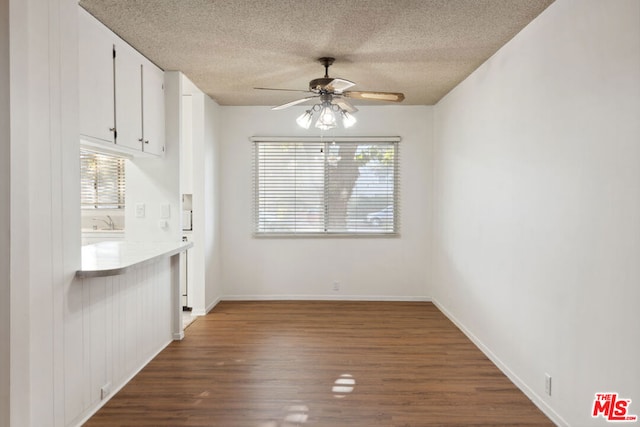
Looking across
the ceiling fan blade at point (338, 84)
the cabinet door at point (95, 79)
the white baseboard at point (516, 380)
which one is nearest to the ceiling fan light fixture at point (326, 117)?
the ceiling fan blade at point (338, 84)

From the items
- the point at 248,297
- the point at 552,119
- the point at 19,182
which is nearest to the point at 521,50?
the point at 552,119

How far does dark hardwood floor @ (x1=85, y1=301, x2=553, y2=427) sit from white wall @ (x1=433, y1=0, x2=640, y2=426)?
355 millimetres

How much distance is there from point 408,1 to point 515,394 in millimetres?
2708

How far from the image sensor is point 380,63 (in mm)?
3574

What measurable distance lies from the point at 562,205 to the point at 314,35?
204 centimetres

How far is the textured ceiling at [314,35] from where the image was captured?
2.52 m

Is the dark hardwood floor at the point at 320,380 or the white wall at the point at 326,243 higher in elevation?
the white wall at the point at 326,243

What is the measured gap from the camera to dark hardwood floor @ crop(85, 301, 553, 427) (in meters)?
2.44

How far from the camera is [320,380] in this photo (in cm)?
293

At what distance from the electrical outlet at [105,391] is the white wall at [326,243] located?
105 inches

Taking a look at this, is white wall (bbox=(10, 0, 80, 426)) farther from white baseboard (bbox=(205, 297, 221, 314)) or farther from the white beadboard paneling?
white baseboard (bbox=(205, 297, 221, 314))

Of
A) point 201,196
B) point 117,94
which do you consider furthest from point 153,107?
point 201,196
